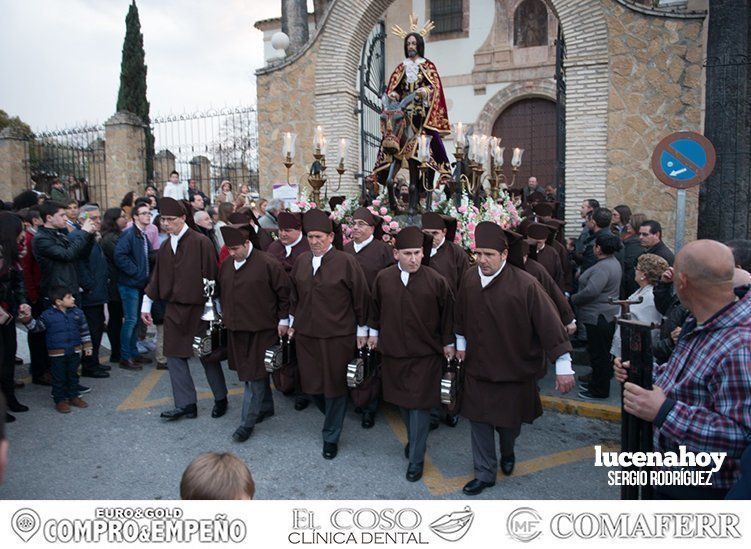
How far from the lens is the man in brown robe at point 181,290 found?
544 centimetres

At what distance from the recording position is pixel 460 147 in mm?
8211

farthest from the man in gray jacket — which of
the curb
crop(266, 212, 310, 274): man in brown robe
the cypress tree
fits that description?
the cypress tree

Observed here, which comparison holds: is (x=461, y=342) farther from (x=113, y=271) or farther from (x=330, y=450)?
(x=113, y=271)

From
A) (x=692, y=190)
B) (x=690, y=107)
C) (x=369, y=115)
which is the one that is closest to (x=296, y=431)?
(x=692, y=190)

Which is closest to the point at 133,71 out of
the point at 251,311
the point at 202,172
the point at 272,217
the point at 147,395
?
the point at 202,172

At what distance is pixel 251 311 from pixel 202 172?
486 inches

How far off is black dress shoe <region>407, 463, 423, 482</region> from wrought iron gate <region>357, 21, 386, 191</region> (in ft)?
28.6

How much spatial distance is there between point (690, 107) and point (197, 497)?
1050 centimetres

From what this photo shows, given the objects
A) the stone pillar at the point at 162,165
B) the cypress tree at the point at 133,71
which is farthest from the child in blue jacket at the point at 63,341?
the cypress tree at the point at 133,71

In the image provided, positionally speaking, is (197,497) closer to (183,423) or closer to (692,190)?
(183,423)

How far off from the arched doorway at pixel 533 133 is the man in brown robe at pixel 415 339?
14.0 meters

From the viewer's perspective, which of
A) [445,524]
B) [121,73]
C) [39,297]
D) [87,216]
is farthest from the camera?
[121,73]

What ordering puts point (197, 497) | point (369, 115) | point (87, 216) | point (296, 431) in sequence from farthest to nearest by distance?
point (369, 115)
point (87, 216)
point (296, 431)
point (197, 497)

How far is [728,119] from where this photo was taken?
8555 millimetres
